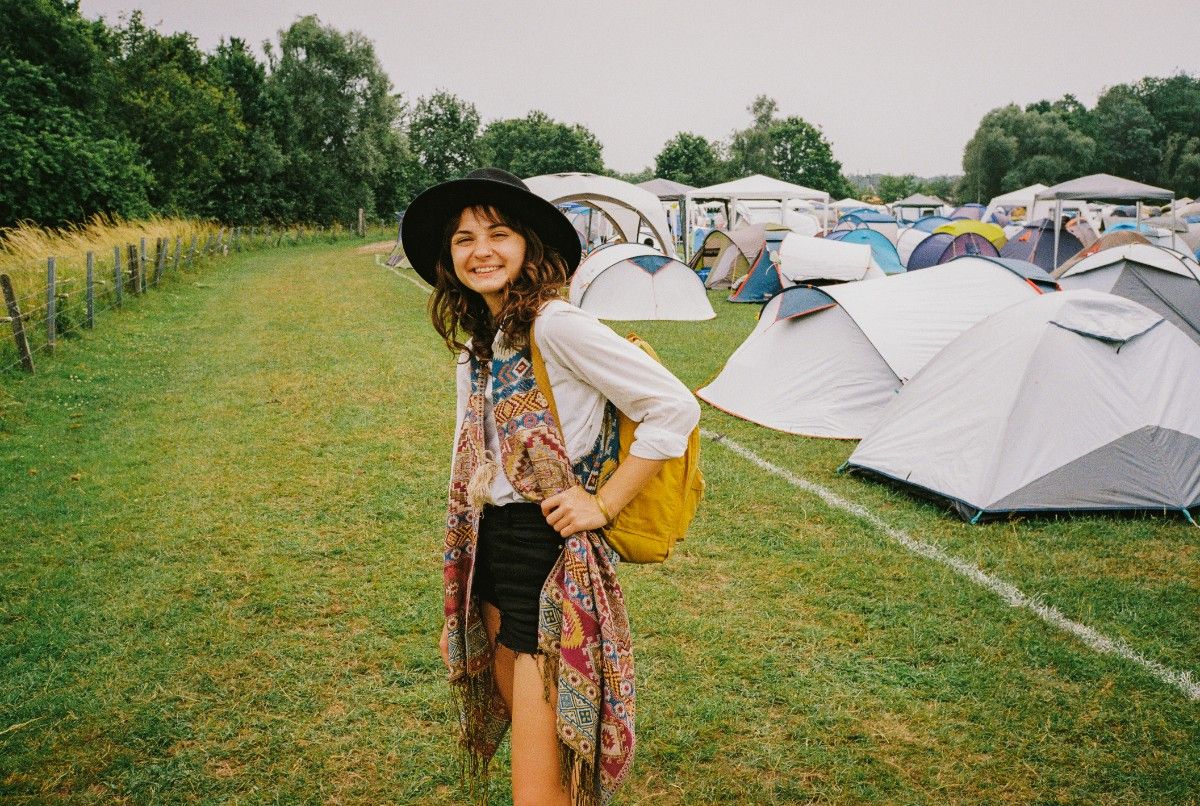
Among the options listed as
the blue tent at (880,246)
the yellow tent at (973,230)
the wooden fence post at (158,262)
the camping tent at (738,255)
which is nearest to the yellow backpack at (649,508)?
the camping tent at (738,255)

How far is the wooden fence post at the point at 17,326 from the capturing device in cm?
843

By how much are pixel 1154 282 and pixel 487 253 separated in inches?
379

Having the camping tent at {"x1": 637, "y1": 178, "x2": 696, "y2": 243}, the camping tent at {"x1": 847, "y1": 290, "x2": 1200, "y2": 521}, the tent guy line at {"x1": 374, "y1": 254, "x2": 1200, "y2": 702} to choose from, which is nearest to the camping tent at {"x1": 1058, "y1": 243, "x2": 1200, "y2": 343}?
the camping tent at {"x1": 847, "y1": 290, "x2": 1200, "y2": 521}

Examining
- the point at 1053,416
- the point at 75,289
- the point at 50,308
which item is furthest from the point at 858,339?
the point at 75,289

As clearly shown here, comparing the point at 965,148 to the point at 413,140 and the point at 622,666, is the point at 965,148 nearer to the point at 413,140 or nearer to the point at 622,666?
the point at 413,140

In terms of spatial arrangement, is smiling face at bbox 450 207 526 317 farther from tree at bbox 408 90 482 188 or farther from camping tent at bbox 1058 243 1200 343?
tree at bbox 408 90 482 188

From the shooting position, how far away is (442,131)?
57.7 metres

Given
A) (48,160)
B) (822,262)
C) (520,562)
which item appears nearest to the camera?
(520,562)

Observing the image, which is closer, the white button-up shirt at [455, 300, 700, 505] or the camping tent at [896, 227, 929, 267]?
the white button-up shirt at [455, 300, 700, 505]

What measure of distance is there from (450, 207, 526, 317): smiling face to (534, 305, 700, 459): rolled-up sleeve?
0.63 feet

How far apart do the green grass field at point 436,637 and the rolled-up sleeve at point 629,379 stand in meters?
1.69

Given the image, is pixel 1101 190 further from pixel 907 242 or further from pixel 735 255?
pixel 735 255

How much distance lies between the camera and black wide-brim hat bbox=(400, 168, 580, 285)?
70.3 inches

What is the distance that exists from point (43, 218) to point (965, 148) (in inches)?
2445
